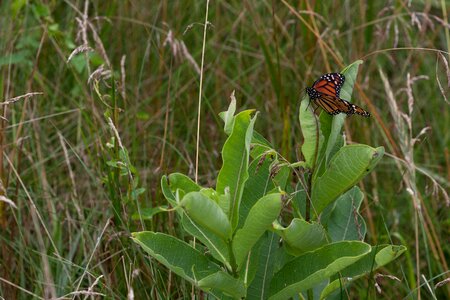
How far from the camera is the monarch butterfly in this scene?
5.55 feet

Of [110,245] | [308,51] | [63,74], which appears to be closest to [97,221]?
[110,245]

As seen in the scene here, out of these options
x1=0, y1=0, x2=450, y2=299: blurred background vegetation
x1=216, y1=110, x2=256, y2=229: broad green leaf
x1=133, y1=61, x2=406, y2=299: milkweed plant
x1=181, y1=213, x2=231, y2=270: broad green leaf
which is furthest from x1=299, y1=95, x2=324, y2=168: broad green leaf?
x1=0, y1=0, x2=450, y2=299: blurred background vegetation

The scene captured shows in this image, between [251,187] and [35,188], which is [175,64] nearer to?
[35,188]

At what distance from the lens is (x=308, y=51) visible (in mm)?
3285

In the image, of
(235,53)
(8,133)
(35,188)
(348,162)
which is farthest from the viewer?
(235,53)

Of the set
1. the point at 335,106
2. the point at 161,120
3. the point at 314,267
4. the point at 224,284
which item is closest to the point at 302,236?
the point at 314,267

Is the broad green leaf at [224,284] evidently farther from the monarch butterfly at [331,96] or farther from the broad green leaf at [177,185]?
the monarch butterfly at [331,96]

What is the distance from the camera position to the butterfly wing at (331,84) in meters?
1.72

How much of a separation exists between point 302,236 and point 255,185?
17cm

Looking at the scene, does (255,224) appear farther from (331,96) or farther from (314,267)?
(331,96)

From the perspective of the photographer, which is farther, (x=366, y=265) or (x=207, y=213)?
(x=366, y=265)

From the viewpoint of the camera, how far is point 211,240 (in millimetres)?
1638

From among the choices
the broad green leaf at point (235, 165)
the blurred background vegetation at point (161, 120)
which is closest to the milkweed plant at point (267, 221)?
the broad green leaf at point (235, 165)

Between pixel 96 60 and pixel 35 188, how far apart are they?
53 cm
